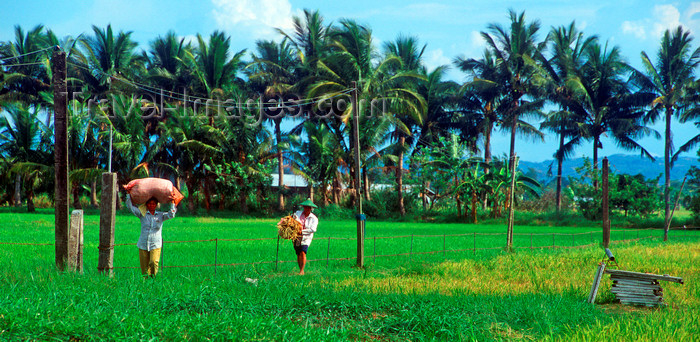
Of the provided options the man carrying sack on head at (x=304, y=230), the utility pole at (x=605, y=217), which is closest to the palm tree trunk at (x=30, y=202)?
the man carrying sack on head at (x=304, y=230)

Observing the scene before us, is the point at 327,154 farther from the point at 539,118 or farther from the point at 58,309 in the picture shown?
the point at 58,309

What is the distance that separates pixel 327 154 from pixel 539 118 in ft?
52.7

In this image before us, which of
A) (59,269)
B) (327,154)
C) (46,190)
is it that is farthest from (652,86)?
(46,190)

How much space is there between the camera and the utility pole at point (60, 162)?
8852mm

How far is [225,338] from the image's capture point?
4.87 metres

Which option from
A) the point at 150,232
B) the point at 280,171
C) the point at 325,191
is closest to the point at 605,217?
the point at 150,232

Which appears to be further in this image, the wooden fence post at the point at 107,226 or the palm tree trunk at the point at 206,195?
the palm tree trunk at the point at 206,195

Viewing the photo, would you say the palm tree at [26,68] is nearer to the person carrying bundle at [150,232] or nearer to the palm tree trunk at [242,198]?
the palm tree trunk at [242,198]

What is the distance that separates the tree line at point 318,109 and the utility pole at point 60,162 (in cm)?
2141

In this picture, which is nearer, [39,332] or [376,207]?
[39,332]

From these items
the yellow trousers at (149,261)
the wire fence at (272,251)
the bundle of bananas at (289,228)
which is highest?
the bundle of bananas at (289,228)

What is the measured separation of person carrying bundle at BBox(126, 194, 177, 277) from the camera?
8.38m

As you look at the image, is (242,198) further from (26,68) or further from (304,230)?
(304,230)

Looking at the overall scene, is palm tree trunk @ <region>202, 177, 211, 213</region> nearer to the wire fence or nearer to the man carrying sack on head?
the wire fence
